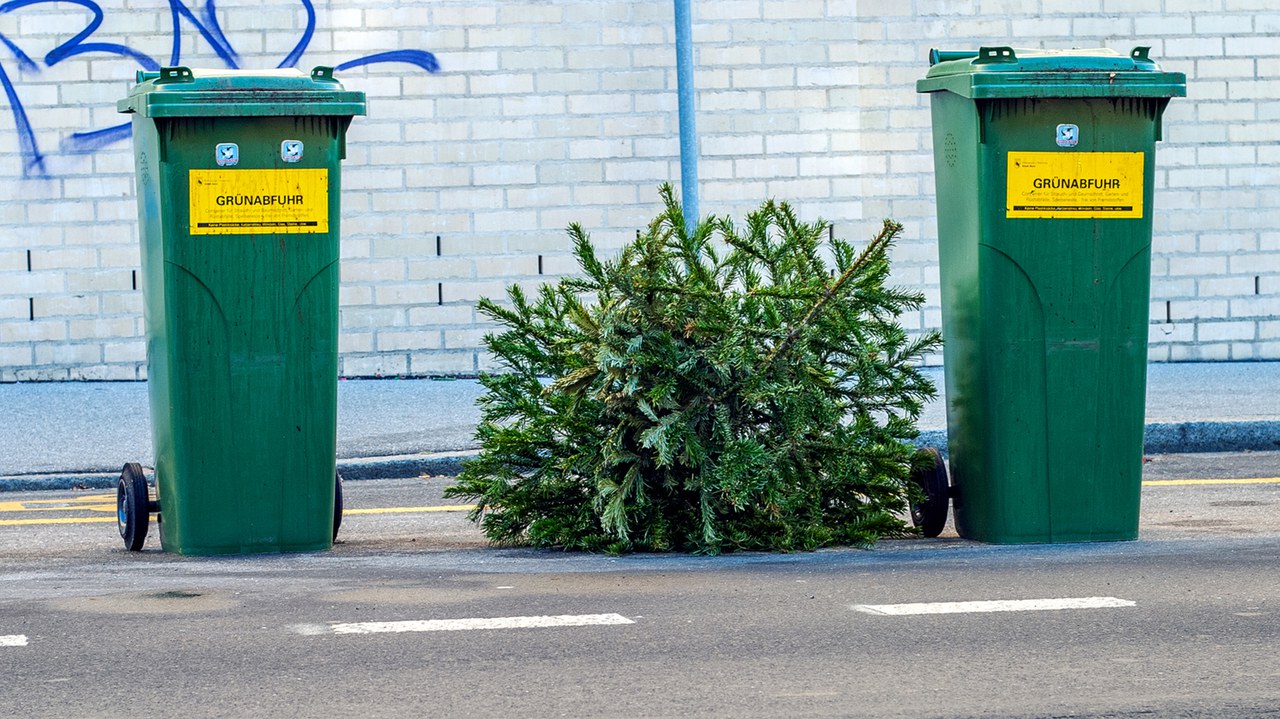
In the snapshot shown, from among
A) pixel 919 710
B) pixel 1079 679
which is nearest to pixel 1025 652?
pixel 1079 679

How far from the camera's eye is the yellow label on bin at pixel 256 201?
22.1ft

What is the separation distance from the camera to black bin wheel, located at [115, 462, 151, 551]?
23.4 ft

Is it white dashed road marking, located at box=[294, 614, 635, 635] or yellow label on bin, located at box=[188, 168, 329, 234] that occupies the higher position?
yellow label on bin, located at box=[188, 168, 329, 234]

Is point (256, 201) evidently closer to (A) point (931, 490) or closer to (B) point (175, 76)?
(B) point (175, 76)

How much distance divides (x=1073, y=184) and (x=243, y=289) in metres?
2.84

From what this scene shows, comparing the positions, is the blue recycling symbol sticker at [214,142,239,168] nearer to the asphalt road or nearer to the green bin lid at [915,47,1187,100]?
the asphalt road

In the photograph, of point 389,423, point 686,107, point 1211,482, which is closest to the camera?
point 1211,482

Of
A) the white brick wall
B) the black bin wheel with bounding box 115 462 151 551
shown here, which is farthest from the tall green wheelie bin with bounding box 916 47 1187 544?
the white brick wall

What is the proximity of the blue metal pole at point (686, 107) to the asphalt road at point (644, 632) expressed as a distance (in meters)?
4.94

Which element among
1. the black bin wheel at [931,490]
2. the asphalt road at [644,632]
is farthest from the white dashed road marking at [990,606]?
the black bin wheel at [931,490]

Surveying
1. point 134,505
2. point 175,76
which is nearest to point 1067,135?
point 175,76

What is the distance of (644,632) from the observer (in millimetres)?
5445

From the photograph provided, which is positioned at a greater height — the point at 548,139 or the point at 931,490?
the point at 548,139

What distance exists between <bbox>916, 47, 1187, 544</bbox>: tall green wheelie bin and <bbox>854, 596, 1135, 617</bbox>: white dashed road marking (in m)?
1.06
